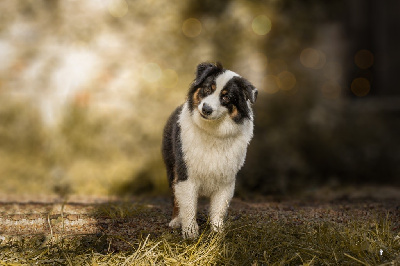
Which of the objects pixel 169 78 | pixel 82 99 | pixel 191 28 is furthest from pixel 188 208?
pixel 191 28

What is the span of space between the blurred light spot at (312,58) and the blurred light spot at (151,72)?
2.55m

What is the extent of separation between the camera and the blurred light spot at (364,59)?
9234 millimetres

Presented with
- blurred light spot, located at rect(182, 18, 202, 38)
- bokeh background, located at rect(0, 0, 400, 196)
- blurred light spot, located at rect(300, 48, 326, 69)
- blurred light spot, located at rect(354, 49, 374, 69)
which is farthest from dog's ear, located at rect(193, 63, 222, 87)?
blurred light spot, located at rect(354, 49, 374, 69)

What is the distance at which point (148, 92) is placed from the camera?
7.50m

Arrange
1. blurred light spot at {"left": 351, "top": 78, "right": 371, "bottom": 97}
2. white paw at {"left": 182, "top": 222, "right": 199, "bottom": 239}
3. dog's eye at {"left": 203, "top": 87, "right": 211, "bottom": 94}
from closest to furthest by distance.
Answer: dog's eye at {"left": 203, "top": 87, "right": 211, "bottom": 94} → white paw at {"left": 182, "top": 222, "right": 199, "bottom": 239} → blurred light spot at {"left": 351, "top": 78, "right": 371, "bottom": 97}

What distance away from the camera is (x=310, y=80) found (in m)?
8.09

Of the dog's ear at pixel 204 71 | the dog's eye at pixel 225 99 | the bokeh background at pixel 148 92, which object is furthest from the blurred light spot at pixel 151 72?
the dog's eye at pixel 225 99

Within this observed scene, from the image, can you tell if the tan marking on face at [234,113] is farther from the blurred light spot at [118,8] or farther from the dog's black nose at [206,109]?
the blurred light spot at [118,8]

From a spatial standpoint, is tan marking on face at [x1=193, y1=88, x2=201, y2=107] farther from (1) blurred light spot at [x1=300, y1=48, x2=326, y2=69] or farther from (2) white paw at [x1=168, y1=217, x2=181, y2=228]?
(1) blurred light spot at [x1=300, y1=48, x2=326, y2=69]

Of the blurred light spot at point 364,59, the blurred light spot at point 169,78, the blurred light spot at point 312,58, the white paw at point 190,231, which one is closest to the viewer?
the white paw at point 190,231

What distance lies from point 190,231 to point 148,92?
4.12 metres

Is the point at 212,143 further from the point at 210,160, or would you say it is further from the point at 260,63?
the point at 260,63

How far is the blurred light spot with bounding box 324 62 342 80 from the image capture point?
28.3 ft

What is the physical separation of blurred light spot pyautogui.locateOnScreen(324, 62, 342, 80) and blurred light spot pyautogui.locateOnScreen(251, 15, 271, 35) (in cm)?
147
